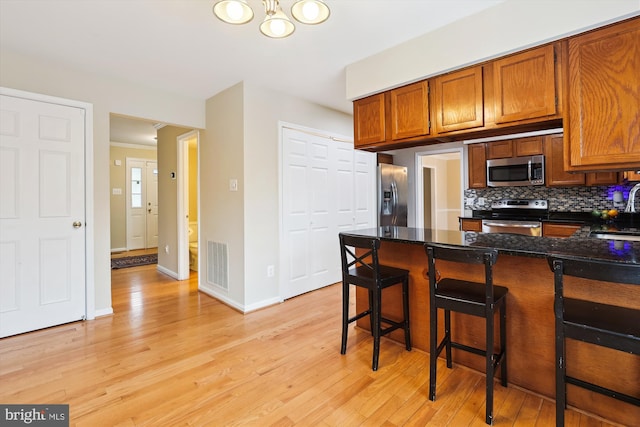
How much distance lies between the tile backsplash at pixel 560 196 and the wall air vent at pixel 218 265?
3.86m

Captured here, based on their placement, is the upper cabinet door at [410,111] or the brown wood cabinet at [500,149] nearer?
the upper cabinet door at [410,111]

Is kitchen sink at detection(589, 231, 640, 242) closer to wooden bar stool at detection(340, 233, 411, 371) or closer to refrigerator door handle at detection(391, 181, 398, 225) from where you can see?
wooden bar stool at detection(340, 233, 411, 371)

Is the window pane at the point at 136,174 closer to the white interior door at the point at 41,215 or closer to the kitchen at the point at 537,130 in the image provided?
the white interior door at the point at 41,215

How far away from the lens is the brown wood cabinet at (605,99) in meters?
1.83

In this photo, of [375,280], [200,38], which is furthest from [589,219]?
[200,38]

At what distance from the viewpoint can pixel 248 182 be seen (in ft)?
11.2

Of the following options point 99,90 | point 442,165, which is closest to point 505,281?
point 99,90

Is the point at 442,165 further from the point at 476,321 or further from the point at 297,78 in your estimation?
the point at 476,321

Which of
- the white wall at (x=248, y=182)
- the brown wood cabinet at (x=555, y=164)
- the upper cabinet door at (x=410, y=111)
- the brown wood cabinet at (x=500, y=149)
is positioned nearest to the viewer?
the upper cabinet door at (x=410, y=111)

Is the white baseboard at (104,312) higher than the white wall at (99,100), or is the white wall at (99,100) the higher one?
the white wall at (99,100)

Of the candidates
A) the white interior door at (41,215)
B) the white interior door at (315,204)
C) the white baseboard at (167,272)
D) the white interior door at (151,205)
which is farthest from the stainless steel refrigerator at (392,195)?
the white interior door at (151,205)

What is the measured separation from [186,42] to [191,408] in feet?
8.88

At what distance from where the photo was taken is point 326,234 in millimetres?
4262

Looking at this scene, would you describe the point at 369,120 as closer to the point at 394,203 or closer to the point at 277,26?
the point at 277,26
